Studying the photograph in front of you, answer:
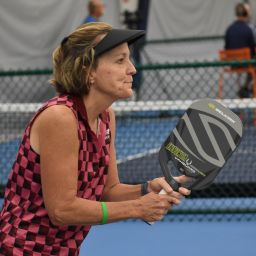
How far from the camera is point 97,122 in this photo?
2.62 m

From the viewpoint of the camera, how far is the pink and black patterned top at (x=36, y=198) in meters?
2.42

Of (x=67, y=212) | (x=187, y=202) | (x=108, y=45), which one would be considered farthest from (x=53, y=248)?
(x=187, y=202)

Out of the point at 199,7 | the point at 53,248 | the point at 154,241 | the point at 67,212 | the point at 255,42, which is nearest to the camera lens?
the point at 67,212

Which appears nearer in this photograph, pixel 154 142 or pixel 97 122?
pixel 97 122

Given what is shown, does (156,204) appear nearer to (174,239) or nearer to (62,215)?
(62,215)

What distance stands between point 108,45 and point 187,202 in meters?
3.63

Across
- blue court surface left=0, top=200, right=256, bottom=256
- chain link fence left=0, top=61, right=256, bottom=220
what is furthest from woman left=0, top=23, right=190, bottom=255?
chain link fence left=0, top=61, right=256, bottom=220

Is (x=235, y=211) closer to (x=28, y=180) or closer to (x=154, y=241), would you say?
(x=154, y=241)

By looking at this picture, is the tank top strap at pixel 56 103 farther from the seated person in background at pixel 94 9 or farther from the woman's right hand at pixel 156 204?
the seated person in background at pixel 94 9

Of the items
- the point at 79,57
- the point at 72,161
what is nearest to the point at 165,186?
the point at 72,161

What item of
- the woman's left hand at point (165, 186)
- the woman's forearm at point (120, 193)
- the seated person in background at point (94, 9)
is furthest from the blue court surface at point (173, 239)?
the seated person in background at point (94, 9)

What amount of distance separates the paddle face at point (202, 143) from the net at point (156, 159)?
2.72m

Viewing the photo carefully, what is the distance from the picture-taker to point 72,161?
2.34 meters

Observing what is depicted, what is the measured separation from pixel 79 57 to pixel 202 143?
0.57 metres
